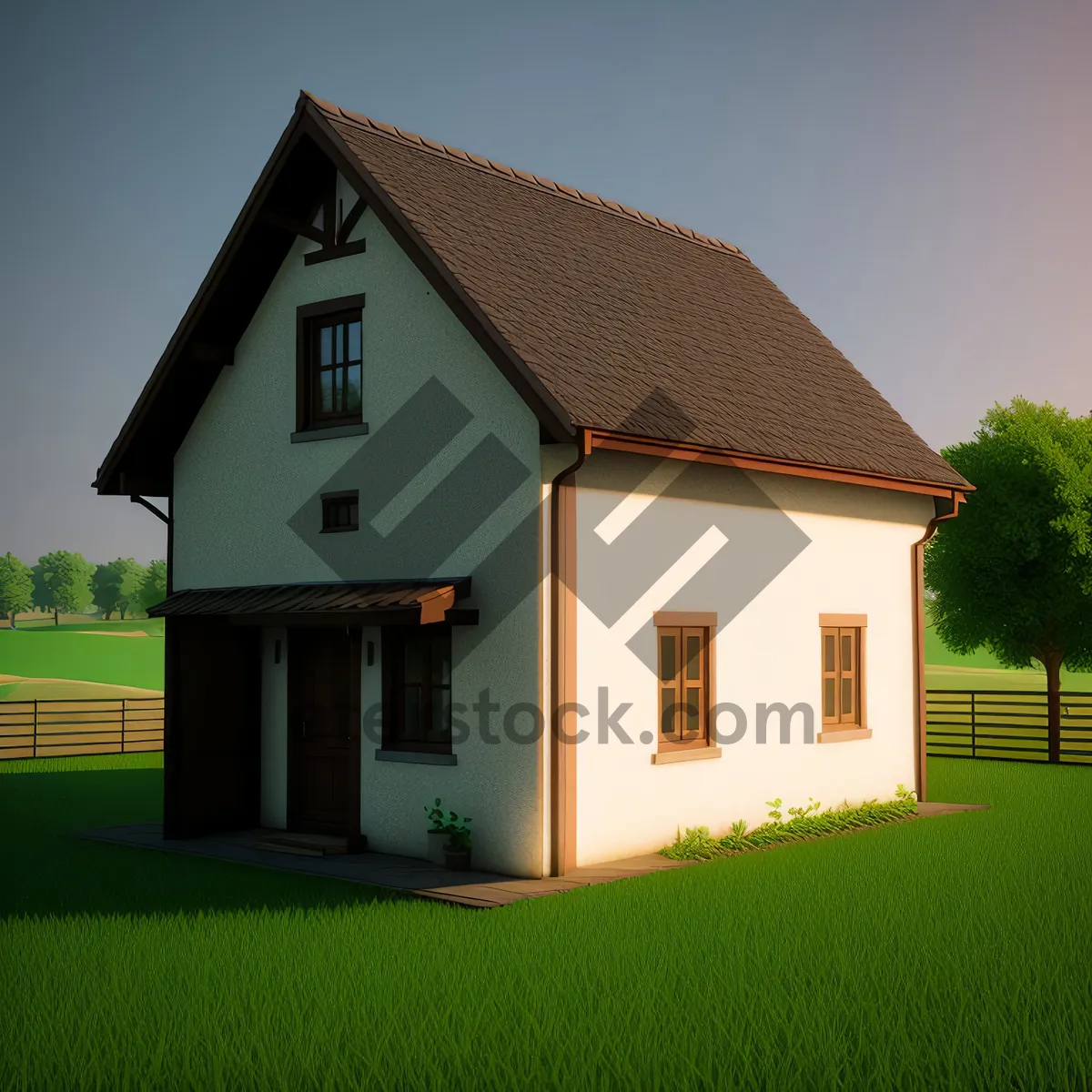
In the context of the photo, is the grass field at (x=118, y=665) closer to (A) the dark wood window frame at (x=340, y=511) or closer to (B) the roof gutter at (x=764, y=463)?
(A) the dark wood window frame at (x=340, y=511)

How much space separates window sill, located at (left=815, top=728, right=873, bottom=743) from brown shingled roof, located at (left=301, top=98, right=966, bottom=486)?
3272mm

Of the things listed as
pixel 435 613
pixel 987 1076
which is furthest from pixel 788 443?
pixel 987 1076

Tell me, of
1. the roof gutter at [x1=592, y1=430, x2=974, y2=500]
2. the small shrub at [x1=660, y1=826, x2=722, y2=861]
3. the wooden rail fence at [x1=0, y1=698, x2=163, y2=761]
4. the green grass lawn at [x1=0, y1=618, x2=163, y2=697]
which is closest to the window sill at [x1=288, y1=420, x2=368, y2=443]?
the roof gutter at [x1=592, y1=430, x2=974, y2=500]

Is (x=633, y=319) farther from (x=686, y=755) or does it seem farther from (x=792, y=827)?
(x=792, y=827)

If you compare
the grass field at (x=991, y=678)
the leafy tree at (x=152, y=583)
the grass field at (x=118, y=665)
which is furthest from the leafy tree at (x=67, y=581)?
the grass field at (x=991, y=678)

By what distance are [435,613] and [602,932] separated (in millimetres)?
3762

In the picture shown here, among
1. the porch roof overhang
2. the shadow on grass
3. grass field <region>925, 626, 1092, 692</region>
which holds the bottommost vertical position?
the shadow on grass

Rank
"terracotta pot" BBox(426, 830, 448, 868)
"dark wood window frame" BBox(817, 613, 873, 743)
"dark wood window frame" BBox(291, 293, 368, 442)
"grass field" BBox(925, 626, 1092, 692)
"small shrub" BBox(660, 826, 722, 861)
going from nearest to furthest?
"terracotta pot" BBox(426, 830, 448, 868), "small shrub" BBox(660, 826, 722, 861), "dark wood window frame" BBox(291, 293, 368, 442), "dark wood window frame" BBox(817, 613, 873, 743), "grass field" BBox(925, 626, 1092, 692)

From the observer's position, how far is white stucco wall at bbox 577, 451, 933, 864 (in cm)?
1290

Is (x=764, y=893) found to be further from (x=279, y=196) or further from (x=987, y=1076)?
(x=279, y=196)

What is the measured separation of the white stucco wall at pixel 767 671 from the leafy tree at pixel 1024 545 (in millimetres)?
8346

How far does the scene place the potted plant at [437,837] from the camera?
505 inches

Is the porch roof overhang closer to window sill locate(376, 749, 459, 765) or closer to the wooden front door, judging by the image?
the wooden front door

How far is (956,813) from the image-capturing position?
1656 centimetres
